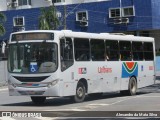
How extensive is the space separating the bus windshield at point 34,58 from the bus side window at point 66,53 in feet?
1.09

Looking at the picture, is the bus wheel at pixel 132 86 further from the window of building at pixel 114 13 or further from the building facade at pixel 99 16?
the window of building at pixel 114 13

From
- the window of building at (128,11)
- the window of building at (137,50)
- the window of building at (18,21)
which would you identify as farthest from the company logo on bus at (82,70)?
the window of building at (18,21)

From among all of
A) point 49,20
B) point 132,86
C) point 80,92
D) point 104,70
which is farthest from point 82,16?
point 80,92

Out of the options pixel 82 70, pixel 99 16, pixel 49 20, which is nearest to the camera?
pixel 82 70

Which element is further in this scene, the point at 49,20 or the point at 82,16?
the point at 82,16

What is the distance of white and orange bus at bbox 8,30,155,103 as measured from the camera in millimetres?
20406

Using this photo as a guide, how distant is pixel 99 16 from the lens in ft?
229

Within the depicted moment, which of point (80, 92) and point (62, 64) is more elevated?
point (62, 64)

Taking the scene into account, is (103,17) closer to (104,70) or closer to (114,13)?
(114,13)

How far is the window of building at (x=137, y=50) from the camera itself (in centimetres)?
2617

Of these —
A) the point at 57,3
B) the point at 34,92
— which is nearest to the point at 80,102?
the point at 34,92

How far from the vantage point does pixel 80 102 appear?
2175cm

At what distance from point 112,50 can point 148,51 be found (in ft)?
12.8

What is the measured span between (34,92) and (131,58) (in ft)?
23.2
